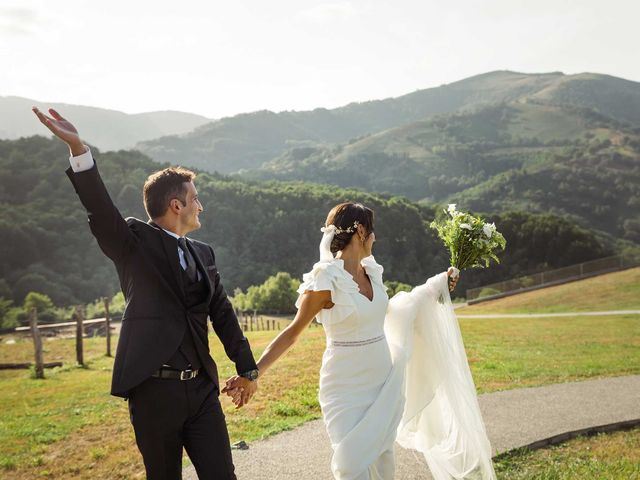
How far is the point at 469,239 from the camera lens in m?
6.09

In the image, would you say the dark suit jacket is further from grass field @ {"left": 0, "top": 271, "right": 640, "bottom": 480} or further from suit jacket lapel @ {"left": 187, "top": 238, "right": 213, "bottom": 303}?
grass field @ {"left": 0, "top": 271, "right": 640, "bottom": 480}

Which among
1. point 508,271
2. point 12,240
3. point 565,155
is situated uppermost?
point 565,155

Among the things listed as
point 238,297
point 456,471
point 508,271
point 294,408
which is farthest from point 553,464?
point 508,271

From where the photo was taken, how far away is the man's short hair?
3.86 m

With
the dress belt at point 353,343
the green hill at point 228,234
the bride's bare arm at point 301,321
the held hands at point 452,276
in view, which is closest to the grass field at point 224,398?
the bride's bare arm at point 301,321

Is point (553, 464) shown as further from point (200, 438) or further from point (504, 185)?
point (504, 185)

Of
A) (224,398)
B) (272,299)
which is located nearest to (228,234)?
(272,299)

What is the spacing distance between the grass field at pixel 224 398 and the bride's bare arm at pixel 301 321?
3.39 meters

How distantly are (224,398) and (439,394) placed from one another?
7349 mm

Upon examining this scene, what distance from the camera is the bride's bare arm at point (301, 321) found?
4.61 metres

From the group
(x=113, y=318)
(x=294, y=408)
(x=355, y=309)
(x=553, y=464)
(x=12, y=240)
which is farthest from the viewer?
(x=12, y=240)

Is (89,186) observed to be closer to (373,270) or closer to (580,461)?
(373,270)

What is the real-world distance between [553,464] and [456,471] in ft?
5.63

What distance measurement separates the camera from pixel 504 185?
15950 cm
